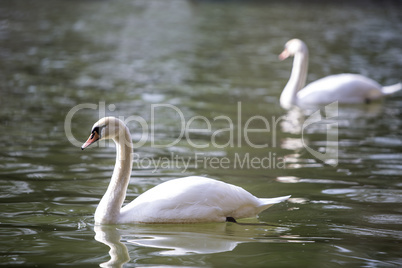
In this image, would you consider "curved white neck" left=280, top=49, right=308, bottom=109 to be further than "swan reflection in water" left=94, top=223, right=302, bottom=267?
Yes

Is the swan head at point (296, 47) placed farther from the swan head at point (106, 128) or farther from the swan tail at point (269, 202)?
the swan head at point (106, 128)

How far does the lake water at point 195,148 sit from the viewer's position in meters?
5.13

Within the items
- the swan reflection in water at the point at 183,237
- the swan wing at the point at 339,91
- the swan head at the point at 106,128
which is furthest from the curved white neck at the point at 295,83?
the swan head at the point at 106,128

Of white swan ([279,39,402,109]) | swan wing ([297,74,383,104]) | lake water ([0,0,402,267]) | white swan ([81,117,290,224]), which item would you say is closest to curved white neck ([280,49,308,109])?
white swan ([279,39,402,109])

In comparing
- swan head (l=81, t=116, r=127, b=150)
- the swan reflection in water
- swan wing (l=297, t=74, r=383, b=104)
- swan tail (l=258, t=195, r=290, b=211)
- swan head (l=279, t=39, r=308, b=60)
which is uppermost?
swan head (l=279, t=39, r=308, b=60)

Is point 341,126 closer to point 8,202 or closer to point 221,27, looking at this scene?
point 8,202

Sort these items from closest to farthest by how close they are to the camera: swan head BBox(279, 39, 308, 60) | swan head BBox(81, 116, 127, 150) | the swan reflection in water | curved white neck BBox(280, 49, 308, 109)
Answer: the swan reflection in water → swan head BBox(81, 116, 127, 150) → curved white neck BBox(280, 49, 308, 109) → swan head BBox(279, 39, 308, 60)

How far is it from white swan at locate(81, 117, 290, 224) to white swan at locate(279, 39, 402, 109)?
596cm

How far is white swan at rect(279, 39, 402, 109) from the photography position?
11539 millimetres

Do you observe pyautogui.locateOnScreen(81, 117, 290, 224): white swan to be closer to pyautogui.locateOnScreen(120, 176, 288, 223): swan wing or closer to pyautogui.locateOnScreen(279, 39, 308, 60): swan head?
pyautogui.locateOnScreen(120, 176, 288, 223): swan wing

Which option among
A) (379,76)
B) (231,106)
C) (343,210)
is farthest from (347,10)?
(343,210)

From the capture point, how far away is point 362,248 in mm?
5121

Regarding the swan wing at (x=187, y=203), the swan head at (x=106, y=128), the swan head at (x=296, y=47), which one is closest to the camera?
the swan wing at (x=187, y=203)

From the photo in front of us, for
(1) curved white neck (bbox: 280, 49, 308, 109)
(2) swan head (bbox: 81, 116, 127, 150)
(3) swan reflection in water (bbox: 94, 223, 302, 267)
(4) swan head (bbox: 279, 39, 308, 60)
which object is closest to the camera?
(3) swan reflection in water (bbox: 94, 223, 302, 267)
